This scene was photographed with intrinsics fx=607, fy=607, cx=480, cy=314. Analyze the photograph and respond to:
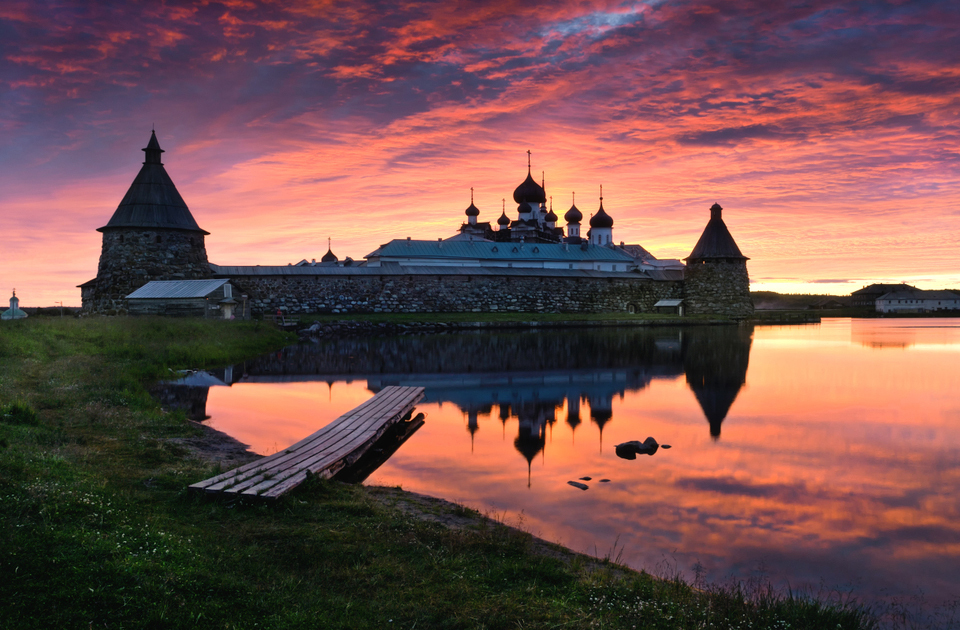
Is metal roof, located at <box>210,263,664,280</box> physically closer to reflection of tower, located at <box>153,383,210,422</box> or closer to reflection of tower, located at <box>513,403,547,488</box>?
reflection of tower, located at <box>153,383,210,422</box>

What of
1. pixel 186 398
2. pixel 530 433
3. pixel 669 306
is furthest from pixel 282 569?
pixel 669 306

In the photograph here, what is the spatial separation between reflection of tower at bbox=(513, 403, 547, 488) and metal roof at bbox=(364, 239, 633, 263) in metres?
38.6

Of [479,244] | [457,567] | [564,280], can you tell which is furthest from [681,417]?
[479,244]

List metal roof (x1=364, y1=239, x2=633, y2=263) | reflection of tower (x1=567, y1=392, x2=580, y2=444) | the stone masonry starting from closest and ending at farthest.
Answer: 1. reflection of tower (x1=567, y1=392, x2=580, y2=444)
2. the stone masonry
3. metal roof (x1=364, y1=239, x2=633, y2=263)

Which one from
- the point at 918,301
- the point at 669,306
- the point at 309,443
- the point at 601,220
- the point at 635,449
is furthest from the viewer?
the point at 918,301

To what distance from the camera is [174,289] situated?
1098 inches

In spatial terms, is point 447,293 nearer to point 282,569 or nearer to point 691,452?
point 691,452

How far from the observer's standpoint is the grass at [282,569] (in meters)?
3.27

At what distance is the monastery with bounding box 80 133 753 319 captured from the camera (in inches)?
1222

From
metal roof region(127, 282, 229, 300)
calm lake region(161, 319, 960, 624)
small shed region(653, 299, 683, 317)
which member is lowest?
calm lake region(161, 319, 960, 624)

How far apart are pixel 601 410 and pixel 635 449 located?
10.1 feet

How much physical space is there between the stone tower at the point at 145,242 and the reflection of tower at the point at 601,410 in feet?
87.5

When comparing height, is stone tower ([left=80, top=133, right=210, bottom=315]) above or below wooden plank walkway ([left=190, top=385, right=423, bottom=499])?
above

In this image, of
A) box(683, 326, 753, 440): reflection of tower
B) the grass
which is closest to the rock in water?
box(683, 326, 753, 440): reflection of tower
